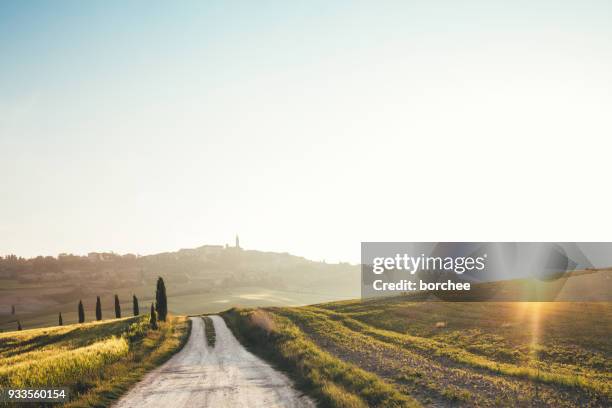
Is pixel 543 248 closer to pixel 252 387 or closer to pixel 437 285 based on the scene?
pixel 437 285

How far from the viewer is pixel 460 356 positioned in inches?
980

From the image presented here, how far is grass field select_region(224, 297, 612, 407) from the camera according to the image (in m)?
15.6

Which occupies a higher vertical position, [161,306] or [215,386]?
[215,386]

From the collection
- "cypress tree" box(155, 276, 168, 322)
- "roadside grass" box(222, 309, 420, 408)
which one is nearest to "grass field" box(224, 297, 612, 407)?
"roadside grass" box(222, 309, 420, 408)

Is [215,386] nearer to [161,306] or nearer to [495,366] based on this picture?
[495,366]

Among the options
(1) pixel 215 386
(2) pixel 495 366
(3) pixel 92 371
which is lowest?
(2) pixel 495 366

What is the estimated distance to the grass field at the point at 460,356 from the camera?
51.3ft

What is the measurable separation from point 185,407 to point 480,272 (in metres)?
73.3

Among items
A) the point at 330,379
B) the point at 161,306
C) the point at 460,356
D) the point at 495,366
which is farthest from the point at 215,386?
the point at 161,306

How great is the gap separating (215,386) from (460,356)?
50.2 feet

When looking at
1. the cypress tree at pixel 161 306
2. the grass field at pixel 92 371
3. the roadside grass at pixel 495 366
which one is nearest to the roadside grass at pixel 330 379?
the roadside grass at pixel 495 366

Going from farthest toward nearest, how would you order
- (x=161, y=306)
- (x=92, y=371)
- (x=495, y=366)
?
1. (x=161, y=306)
2. (x=495, y=366)
3. (x=92, y=371)

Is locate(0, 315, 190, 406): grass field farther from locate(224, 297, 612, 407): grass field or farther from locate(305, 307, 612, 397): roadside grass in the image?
locate(305, 307, 612, 397): roadside grass

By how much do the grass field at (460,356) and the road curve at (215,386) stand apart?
1.20 meters
